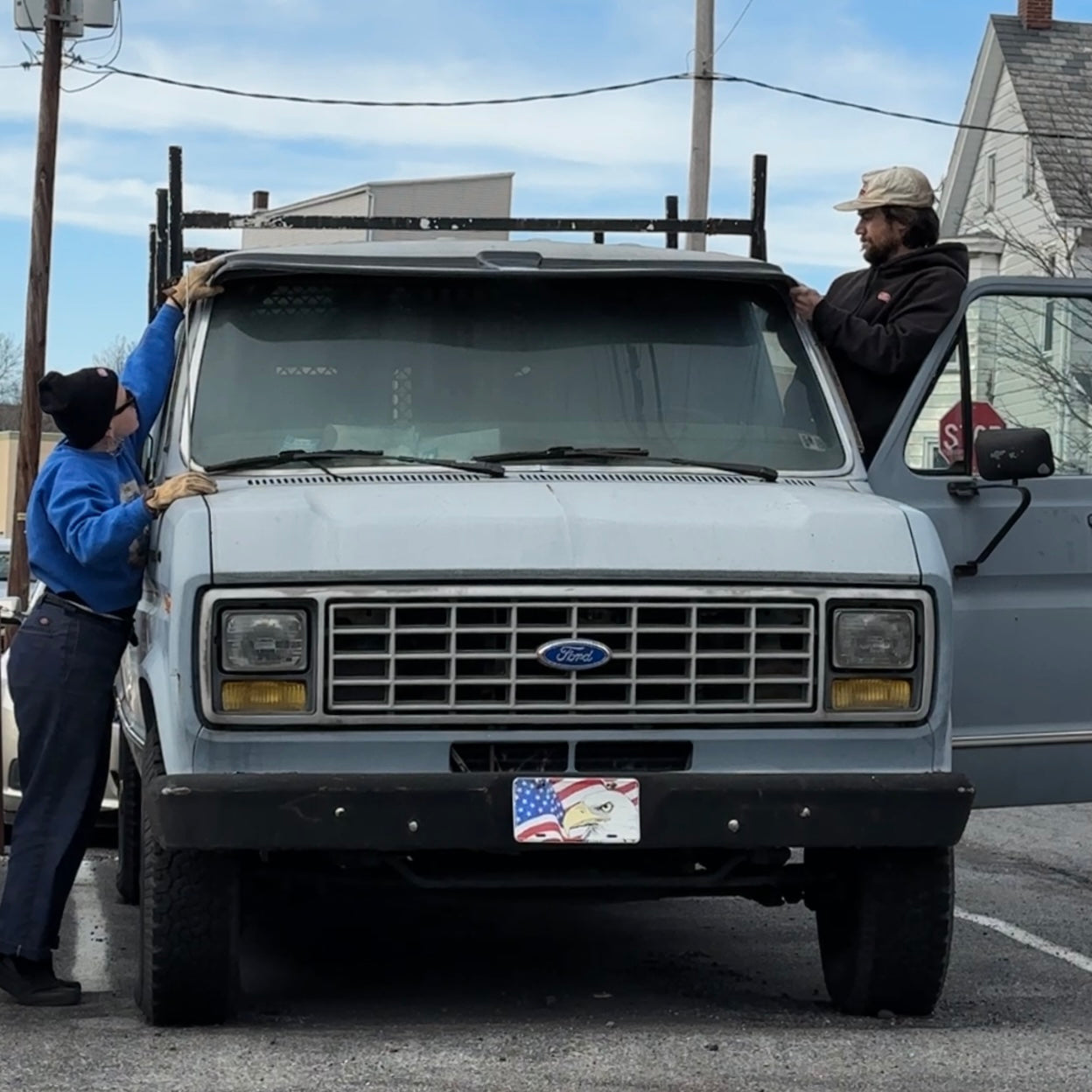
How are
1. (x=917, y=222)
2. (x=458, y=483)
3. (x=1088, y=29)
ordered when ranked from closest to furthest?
(x=458, y=483)
(x=917, y=222)
(x=1088, y=29)

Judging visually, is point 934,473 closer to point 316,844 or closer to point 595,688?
point 595,688

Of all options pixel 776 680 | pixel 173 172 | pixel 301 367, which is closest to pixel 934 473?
pixel 776 680

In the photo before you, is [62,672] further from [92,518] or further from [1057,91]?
[1057,91]

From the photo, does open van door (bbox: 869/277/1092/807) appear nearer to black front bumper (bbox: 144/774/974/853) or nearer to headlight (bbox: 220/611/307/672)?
black front bumper (bbox: 144/774/974/853)

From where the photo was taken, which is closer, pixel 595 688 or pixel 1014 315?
pixel 595 688

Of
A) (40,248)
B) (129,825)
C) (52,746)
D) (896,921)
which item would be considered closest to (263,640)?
(52,746)

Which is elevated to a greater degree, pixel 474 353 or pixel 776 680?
pixel 474 353

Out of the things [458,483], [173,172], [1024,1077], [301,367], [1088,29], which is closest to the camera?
[1024,1077]

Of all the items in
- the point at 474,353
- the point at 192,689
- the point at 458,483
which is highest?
the point at 474,353

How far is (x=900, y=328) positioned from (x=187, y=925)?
2.75m

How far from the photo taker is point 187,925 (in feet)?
19.1

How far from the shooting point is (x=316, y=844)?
18.3ft

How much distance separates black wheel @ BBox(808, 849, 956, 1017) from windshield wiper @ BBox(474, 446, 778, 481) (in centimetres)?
110

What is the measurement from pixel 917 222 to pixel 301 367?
2.05 meters
